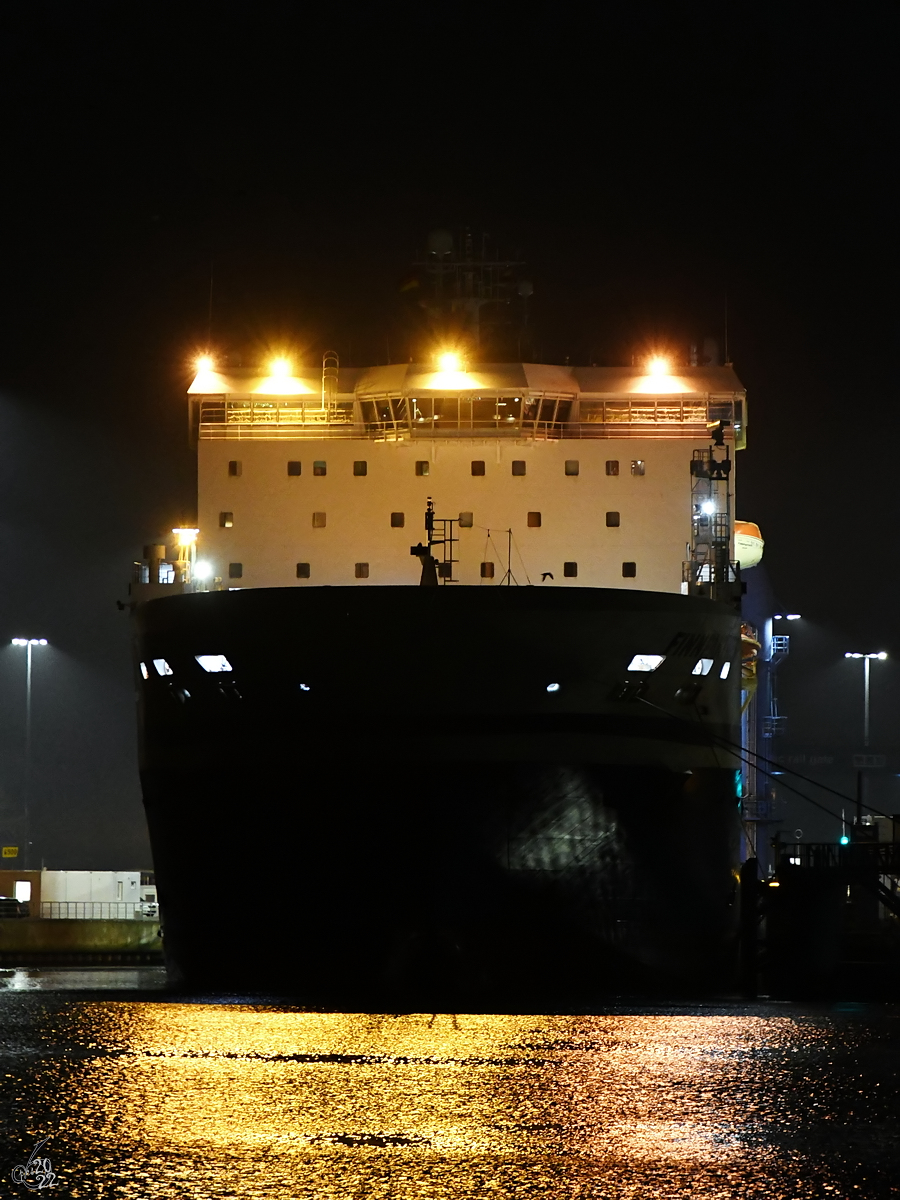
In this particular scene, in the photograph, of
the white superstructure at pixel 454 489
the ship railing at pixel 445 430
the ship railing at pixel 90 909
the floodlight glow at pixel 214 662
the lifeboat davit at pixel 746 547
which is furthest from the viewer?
the ship railing at pixel 90 909

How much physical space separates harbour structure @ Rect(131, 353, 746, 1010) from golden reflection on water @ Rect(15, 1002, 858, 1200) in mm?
4775

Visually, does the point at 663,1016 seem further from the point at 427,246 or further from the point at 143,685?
the point at 427,246

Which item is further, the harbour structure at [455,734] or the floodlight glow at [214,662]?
the floodlight glow at [214,662]

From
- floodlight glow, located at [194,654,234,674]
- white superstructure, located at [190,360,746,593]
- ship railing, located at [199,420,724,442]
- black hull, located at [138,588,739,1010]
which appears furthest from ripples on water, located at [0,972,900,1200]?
ship railing, located at [199,420,724,442]

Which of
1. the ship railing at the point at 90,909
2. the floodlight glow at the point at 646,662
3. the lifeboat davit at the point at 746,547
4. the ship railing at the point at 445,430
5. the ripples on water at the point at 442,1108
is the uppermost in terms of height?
the ship railing at the point at 445,430

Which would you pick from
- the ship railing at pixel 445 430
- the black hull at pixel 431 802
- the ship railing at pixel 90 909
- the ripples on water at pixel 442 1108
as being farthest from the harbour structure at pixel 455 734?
the ship railing at pixel 90 909

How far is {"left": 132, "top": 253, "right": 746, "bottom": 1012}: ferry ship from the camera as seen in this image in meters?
21.2

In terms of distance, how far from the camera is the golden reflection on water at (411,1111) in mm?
8836

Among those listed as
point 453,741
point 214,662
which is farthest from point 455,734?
point 214,662

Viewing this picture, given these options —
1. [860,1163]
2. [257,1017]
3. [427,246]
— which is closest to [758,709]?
[427,246]

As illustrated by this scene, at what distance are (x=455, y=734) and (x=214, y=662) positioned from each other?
360 cm

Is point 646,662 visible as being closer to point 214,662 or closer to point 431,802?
point 431,802

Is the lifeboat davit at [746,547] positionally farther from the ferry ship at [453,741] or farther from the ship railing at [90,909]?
the ship railing at [90,909]

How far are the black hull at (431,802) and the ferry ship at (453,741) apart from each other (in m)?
0.03
